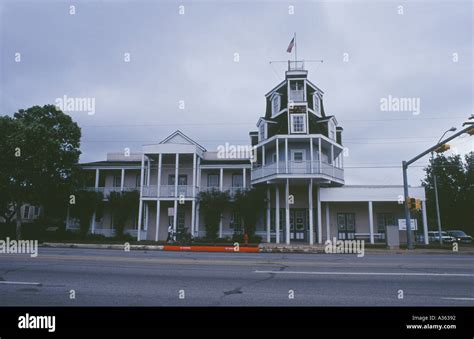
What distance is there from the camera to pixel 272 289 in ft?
25.0

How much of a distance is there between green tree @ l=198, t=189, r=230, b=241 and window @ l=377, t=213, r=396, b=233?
1283 centimetres

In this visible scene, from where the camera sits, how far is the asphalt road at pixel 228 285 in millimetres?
6621

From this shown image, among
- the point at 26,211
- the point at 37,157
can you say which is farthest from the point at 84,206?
the point at 26,211

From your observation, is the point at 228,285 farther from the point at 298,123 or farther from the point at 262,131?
the point at 262,131

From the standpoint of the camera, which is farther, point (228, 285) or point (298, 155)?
point (298, 155)

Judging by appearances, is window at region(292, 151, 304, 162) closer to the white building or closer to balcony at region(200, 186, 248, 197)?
the white building

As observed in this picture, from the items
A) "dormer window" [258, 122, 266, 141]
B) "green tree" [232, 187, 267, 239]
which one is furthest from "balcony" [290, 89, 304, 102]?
"green tree" [232, 187, 267, 239]

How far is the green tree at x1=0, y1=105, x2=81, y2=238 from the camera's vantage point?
995 inches

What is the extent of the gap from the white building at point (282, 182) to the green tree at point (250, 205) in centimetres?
80

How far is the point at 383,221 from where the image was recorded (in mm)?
27422

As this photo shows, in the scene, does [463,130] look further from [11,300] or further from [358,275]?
[11,300]

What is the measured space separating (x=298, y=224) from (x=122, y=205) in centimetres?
1551

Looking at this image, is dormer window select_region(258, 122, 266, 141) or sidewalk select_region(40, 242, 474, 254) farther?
dormer window select_region(258, 122, 266, 141)

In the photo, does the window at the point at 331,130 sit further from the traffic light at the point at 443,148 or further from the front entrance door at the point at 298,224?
the traffic light at the point at 443,148
